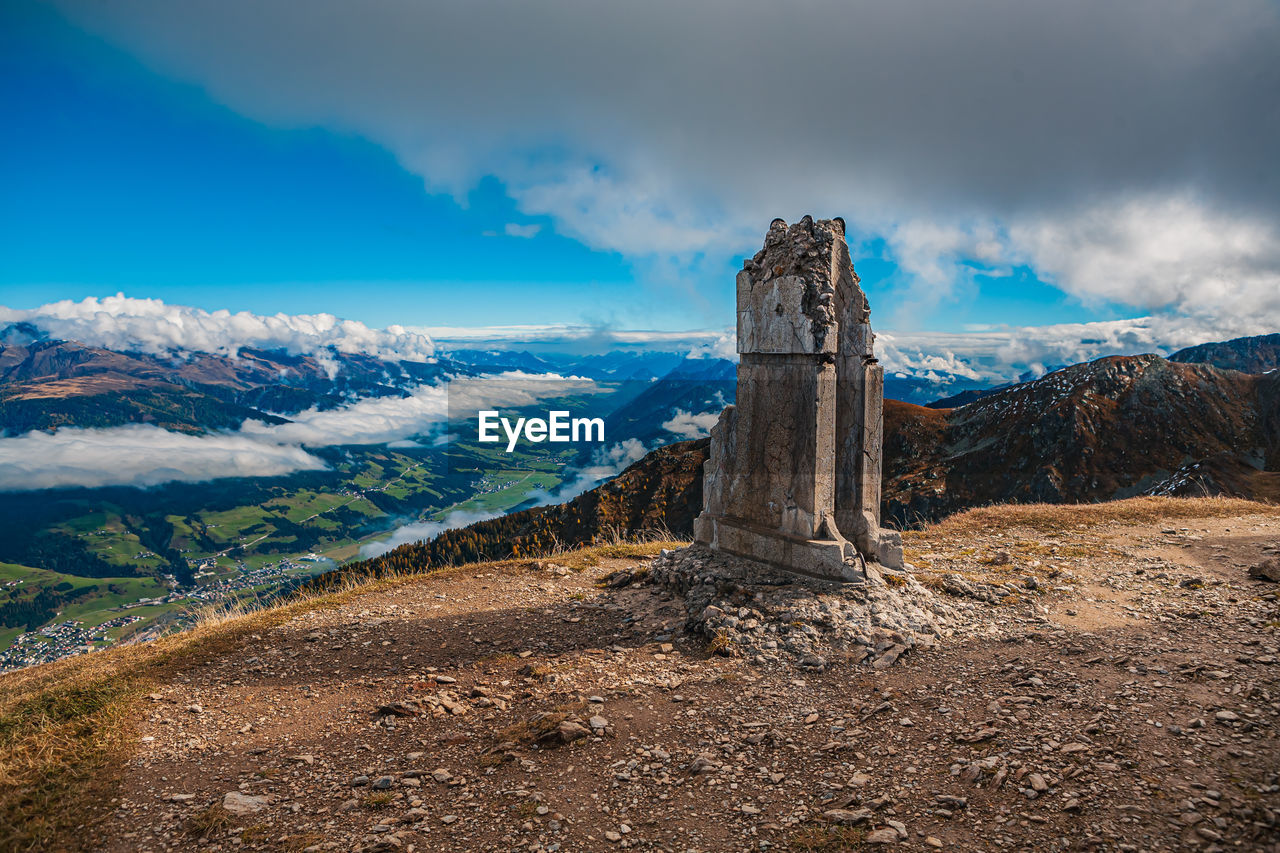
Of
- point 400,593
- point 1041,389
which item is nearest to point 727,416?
point 400,593

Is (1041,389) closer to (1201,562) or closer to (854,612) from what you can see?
(1201,562)

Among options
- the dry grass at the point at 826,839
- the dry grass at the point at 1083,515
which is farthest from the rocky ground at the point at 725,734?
the dry grass at the point at 1083,515

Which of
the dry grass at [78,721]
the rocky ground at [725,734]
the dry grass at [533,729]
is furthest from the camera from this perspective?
the dry grass at [533,729]

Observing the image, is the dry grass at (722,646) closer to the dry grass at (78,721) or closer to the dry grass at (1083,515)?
the dry grass at (78,721)

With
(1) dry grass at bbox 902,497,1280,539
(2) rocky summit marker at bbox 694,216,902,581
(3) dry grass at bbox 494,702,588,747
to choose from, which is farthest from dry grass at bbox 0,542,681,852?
(1) dry grass at bbox 902,497,1280,539

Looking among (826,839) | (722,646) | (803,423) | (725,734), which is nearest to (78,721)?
(725,734)

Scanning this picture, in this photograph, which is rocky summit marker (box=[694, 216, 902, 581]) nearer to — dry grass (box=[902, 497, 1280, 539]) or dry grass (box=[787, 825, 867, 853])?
dry grass (box=[787, 825, 867, 853])

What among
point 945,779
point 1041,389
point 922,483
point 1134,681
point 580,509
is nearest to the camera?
point 945,779
